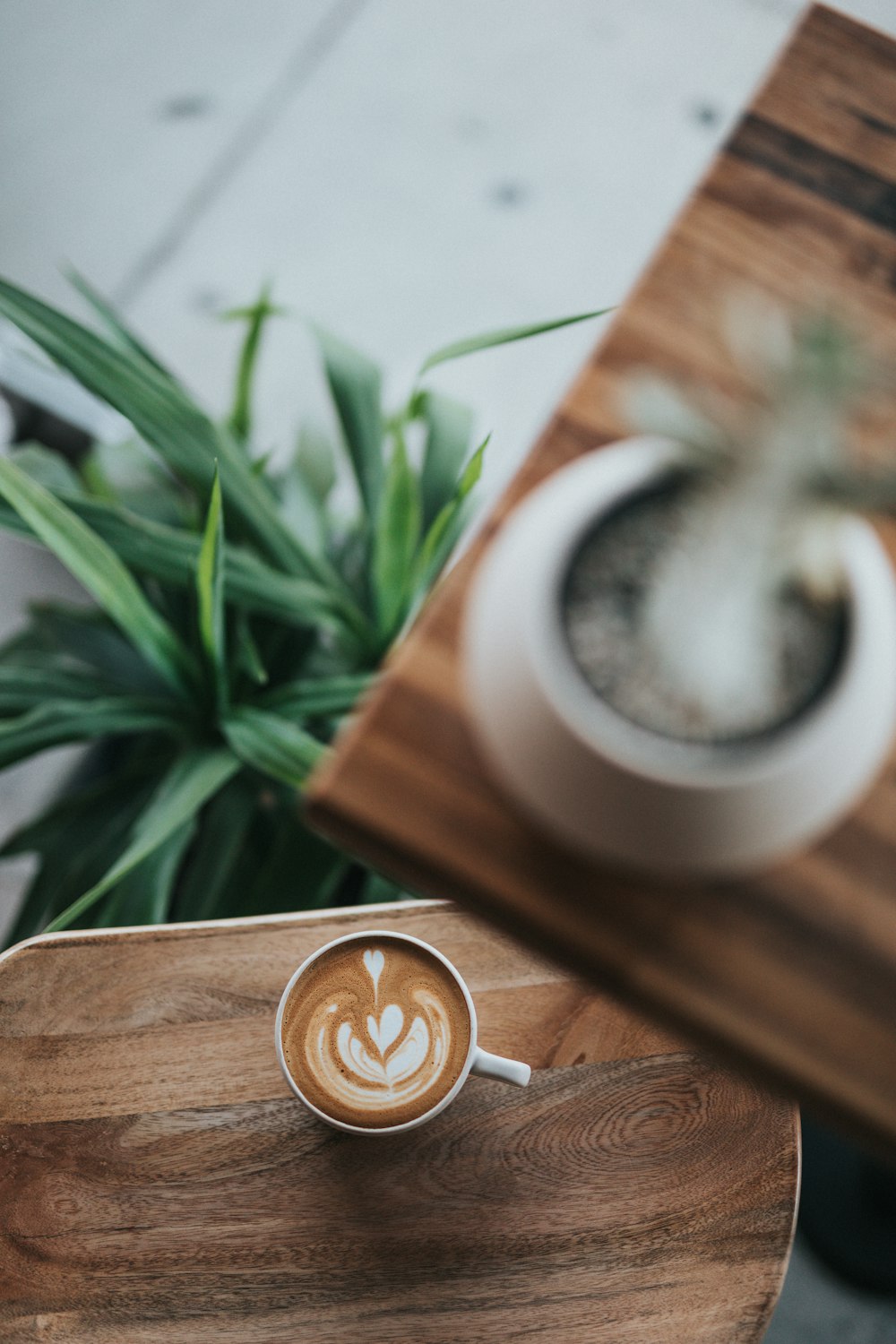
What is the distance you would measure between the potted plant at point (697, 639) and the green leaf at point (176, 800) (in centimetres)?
50

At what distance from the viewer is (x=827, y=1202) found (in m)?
1.17

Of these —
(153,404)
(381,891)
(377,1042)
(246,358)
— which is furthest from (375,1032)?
(246,358)

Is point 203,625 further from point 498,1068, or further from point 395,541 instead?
point 498,1068

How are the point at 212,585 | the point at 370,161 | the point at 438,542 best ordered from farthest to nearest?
the point at 370,161 < the point at 438,542 < the point at 212,585

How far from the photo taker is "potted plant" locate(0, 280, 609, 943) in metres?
0.84

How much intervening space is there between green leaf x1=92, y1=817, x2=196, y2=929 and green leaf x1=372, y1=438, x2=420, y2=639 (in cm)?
27

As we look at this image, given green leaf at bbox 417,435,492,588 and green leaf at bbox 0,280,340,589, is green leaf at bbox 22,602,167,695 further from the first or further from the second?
green leaf at bbox 417,435,492,588

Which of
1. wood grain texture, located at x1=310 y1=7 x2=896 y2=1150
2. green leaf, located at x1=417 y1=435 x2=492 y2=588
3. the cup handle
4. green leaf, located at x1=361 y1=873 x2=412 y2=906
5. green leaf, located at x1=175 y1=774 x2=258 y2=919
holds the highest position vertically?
wood grain texture, located at x1=310 y1=7 x2=896 y2=1150

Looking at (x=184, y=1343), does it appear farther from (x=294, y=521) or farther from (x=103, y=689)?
(x=294, y=521)

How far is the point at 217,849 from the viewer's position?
961 mm

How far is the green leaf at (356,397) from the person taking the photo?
0.93 metres

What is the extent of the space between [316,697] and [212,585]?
0.18 metres

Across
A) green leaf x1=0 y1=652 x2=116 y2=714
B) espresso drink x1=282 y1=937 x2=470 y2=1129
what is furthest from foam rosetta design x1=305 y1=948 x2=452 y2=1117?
green leaf x1=0 y1=652 x2=116 y2=714

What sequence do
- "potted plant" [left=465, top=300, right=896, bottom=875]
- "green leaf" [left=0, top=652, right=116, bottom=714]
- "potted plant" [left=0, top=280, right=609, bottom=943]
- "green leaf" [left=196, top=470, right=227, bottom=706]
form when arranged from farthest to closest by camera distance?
"green leaf" [left=0, top=652, right=116, bottom=714] < "potted plant" [left=0, top=280, right=609, bottom=943] < "green leaf" [left=196, top=470, right=227, bottom=706] < "potted plant" [left=465, top=300, right=896, bottom=875]
